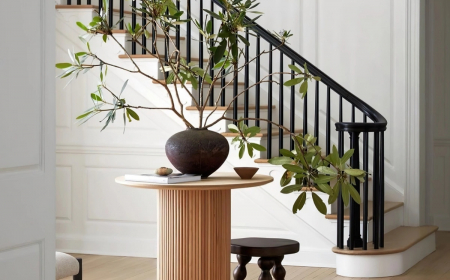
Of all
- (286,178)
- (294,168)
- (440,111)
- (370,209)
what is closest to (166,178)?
(286,178)

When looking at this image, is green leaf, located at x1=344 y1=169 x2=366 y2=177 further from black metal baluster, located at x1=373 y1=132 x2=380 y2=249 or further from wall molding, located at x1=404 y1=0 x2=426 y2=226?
wall molding, located at x1=404 y1=0 x2=426 y2=226

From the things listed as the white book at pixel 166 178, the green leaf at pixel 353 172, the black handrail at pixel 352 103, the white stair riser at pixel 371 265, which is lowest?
the white stair riser at pixel 371 265

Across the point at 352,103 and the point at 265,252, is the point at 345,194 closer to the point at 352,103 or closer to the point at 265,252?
the point at 265,252

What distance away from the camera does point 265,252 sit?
4066mm

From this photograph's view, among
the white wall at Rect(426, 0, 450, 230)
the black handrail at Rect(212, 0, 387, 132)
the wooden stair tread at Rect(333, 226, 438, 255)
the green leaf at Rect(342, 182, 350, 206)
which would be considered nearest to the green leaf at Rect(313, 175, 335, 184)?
the green leaf at Rect(342, 182, 350, 206)

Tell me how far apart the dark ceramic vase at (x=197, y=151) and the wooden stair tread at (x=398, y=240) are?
1.68 m

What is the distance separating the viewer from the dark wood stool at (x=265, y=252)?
13.4ft

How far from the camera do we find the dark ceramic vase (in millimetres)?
3707

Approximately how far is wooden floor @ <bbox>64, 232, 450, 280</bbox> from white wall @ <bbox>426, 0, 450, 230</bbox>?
133 cm

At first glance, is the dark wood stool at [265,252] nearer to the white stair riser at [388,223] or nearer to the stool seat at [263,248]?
the stool seat at [263,248]

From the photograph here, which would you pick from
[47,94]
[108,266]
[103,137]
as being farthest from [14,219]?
[103,137]

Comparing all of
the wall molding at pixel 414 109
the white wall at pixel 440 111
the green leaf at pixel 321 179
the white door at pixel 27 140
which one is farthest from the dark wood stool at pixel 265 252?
the white wall at pixel 440 111

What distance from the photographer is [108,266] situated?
17.9 ft

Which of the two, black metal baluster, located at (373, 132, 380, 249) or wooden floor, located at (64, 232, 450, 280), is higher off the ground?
black metal baluster, located at (373, 132, 380, 249)
